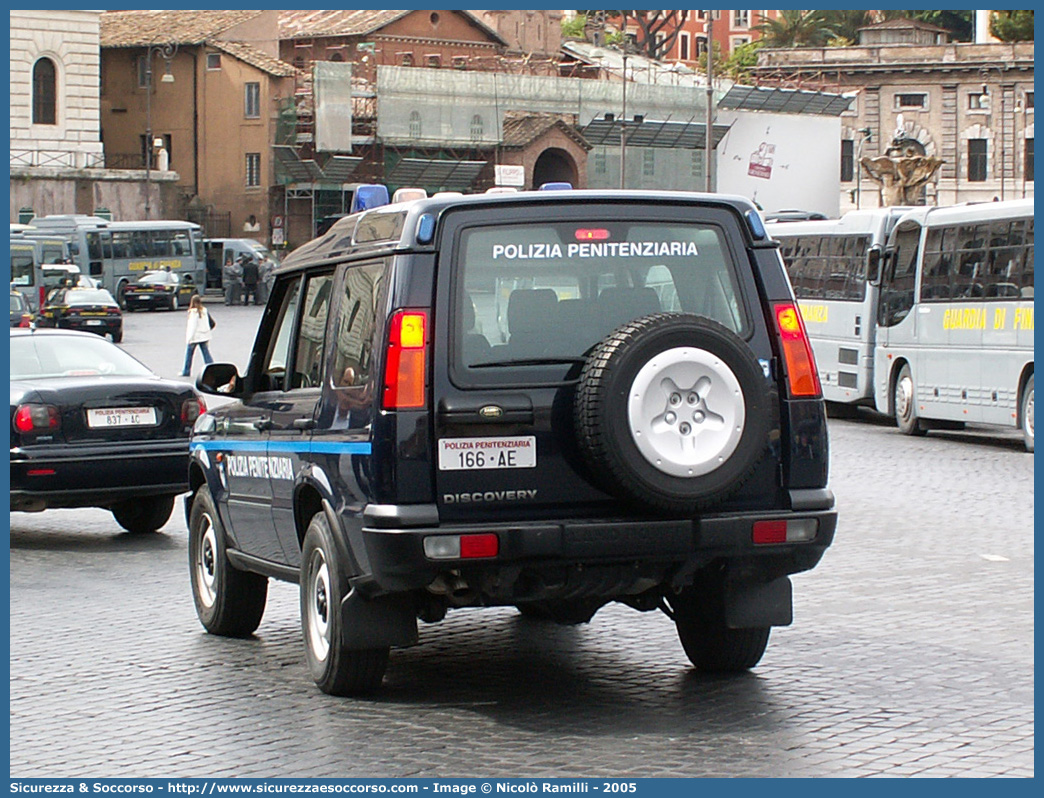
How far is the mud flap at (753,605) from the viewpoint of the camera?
25.0ft

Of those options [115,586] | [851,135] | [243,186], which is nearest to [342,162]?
[243,186]

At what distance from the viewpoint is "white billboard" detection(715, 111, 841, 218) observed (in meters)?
89.4

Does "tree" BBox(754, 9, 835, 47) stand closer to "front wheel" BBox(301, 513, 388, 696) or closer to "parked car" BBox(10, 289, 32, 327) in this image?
"parked car" BBox(10, 289, 32, 327)

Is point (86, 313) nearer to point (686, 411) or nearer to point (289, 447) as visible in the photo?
point (289, 447)

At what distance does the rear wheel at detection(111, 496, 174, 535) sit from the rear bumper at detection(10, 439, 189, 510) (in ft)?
2.15

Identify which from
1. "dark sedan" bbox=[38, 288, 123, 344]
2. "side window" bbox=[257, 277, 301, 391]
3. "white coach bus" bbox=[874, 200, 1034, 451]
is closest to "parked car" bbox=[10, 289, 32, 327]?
"dark sedan" bbox=[38, 288, 123, 344]

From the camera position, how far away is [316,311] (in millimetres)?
8289

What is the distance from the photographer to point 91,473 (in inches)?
523

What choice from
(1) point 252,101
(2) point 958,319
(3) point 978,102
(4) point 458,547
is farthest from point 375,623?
(3) point 978,102

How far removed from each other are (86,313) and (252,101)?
32493 millimetres

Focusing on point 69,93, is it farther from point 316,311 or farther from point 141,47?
point 316,311

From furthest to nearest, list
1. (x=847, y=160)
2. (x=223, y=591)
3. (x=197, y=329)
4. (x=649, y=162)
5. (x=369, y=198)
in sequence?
(x=847, y=160)
(x=649, y=162)
(x=197, y=329)
(x=223, y=591)
(x=369, y=198)

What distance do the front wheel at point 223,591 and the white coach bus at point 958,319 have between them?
561 inches

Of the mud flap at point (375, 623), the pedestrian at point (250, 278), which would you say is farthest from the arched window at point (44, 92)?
the mud flap at point (375, 623)
